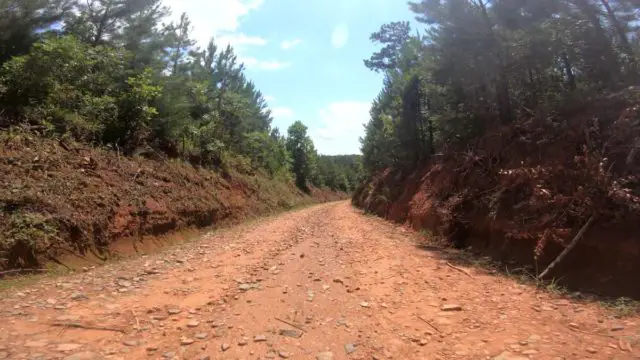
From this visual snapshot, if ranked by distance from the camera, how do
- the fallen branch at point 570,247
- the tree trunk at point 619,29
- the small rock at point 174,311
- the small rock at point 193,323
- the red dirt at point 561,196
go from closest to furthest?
the small rock at point 193,323 < the small rock at point 174,311 < the red dirt at point 561,196 < the fallen branch at point 570,247 < the tree trunk at point 619,29

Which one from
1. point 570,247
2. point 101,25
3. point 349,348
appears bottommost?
point 349,348

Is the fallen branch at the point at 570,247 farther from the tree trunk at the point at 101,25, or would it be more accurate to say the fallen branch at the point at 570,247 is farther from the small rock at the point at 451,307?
the tree trunk at the point at 101,25

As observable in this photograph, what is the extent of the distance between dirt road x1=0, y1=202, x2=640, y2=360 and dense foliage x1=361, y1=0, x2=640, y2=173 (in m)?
5.67

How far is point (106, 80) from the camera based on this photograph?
13734mm

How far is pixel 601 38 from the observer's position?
9.43 metres

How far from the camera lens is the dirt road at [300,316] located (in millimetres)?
4086

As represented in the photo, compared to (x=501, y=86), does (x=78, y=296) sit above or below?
below

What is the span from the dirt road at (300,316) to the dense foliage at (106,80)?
21.5ft

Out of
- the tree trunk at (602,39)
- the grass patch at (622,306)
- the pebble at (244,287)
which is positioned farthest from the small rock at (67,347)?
the tree trunk at (602,39)

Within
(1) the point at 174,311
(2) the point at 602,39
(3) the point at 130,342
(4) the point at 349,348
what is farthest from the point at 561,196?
(3) the point at 130,342

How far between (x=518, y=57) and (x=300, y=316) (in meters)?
10.1

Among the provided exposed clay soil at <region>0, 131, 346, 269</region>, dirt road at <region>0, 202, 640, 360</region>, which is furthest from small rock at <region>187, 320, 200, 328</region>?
exposed clay soil at <region>0, 131, 346, 269</region>

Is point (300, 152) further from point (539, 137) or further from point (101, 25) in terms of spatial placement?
point (539, 137)

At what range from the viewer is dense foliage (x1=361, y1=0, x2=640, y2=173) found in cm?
932
